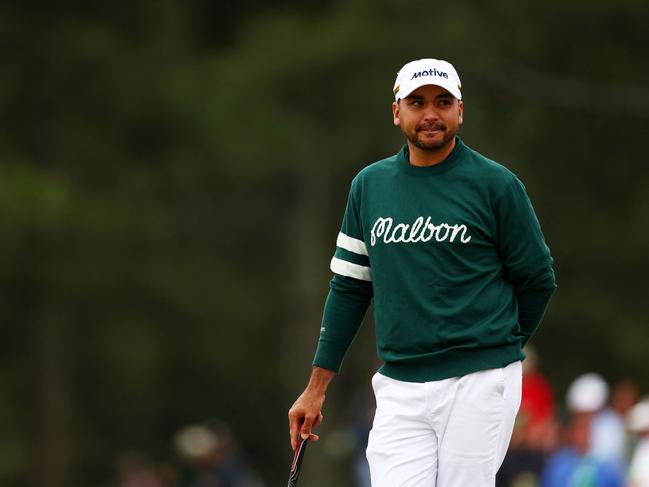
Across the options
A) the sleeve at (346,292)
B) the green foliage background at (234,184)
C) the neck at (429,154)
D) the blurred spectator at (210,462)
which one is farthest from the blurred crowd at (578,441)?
the neck at (429,154)

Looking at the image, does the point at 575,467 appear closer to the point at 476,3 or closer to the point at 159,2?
the point at 476,3

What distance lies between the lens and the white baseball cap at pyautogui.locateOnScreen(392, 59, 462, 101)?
6.16 meters

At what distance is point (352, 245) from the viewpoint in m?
6.57

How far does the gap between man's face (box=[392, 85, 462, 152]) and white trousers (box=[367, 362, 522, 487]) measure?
846 mm

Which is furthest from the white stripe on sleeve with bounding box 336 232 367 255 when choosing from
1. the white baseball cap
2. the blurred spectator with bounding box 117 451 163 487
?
the blurred spectator with bounding box 117 451 163 487

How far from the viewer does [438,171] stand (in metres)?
6.25

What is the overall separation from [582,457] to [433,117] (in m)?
6.42

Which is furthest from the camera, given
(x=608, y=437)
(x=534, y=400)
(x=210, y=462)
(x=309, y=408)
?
(x=210, y=462)

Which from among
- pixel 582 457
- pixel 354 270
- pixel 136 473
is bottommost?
pixel 136 473

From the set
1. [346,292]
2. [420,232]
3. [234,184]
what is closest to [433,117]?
[420,232]

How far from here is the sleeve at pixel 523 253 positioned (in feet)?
20.4

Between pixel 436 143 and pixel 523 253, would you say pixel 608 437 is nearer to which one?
pixel 523 253

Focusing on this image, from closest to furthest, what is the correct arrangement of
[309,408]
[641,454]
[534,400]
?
[309,408] < [641,454] < [534,400]

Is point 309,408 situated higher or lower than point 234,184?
lower
